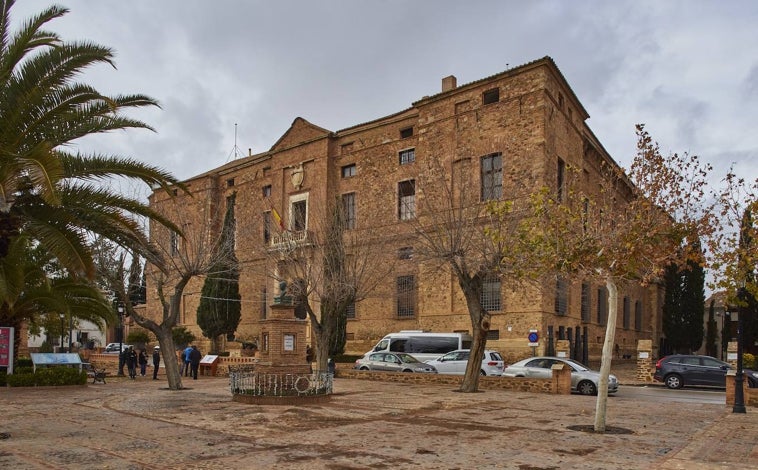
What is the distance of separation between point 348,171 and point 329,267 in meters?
14.3

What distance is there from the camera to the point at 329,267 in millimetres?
25094

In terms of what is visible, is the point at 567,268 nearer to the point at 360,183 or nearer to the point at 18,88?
the point at 18,88

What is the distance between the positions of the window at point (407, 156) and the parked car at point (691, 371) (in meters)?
16.4

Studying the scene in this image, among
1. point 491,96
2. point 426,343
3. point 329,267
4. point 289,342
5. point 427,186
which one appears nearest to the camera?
point 289,342

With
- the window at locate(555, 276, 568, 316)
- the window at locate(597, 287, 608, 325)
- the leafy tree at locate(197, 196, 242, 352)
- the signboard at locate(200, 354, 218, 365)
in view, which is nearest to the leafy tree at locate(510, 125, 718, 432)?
the window at locate(555, 276, 568, 316)

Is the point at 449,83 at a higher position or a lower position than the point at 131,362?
higher

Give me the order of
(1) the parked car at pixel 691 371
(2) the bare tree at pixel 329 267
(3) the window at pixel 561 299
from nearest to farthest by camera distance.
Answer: (2) the bare tree at pixel 329 267, (1) the parked car at pixel 691 371, (3) the window at pixel 561 299

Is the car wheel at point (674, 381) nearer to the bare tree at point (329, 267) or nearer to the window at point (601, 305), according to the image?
the window at point (601, 305)

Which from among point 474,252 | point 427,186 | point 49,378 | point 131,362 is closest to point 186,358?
point 131,362

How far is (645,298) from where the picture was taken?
48156 mm

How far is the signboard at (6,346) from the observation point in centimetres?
1936

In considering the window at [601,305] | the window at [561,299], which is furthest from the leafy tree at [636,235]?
the window at [601,305]

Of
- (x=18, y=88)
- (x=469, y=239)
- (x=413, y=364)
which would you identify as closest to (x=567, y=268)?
(x=469, y=239)

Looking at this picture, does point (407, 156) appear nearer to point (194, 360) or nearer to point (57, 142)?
point (194, 360)
